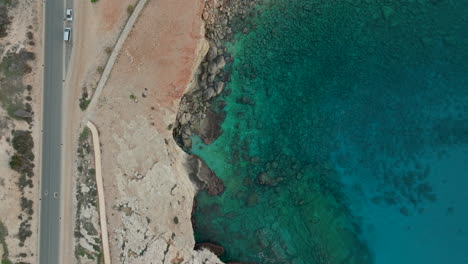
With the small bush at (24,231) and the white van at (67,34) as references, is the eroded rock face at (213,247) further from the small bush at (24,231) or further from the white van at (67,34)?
the white van at (67,34)

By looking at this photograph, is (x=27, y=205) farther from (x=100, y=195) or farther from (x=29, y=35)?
(x=29, y=35)

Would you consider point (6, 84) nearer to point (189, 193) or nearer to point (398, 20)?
point (189, 193)

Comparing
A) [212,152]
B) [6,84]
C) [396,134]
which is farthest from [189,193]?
[396,134]

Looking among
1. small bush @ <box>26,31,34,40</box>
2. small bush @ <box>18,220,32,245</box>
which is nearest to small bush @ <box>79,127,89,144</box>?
small bush @ <box>18,220,32,245</box>

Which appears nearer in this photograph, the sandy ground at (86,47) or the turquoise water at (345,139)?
the sandy ground at (86,47)

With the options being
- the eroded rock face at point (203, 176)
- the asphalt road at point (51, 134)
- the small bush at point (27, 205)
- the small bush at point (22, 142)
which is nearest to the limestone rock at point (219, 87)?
the eroded rock face at point (203, 176)

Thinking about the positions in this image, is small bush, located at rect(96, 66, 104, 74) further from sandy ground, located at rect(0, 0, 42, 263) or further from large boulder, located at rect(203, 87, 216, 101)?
large boulder, located at rect(203, 87, 216, 101)
